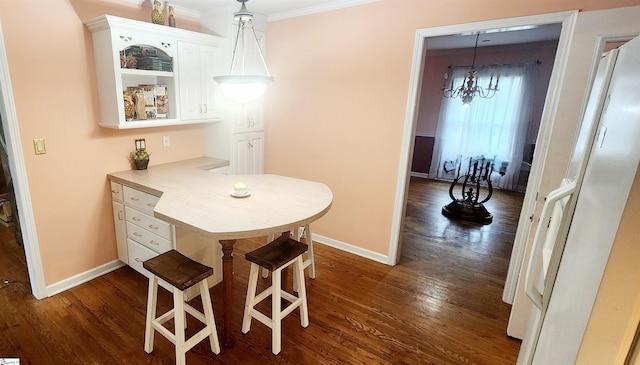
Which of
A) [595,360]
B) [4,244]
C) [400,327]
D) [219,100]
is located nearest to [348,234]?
[400,327]

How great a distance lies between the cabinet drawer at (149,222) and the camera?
7.50 feet

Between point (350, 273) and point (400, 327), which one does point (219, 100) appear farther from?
point (400, 327)

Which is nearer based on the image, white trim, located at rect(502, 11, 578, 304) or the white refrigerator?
the white refrigerator

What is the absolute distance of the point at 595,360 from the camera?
24.2 inches

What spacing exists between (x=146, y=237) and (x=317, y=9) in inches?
100.0

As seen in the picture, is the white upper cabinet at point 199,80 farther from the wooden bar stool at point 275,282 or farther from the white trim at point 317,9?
the wooden bar stool at point 275,282

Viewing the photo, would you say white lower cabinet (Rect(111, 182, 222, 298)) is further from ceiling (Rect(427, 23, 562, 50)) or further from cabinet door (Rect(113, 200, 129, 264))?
ceiling (Rect(427, 23, 562, 50))

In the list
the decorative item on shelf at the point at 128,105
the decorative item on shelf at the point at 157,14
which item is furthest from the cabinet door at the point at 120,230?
the decorative item on shelf at the point at 157,14

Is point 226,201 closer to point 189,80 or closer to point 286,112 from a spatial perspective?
point 189,80

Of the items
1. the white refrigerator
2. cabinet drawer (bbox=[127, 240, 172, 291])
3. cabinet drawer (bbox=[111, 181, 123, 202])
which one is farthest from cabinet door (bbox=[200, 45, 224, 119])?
the white refrigerator

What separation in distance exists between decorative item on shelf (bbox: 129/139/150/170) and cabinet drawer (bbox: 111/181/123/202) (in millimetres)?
248

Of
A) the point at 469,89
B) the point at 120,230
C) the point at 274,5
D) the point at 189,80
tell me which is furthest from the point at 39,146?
the point at 469,89

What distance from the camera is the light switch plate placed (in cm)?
221

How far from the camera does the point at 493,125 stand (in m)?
6.10
